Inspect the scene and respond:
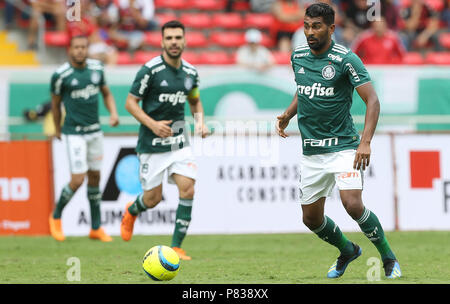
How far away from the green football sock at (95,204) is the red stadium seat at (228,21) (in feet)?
28.2

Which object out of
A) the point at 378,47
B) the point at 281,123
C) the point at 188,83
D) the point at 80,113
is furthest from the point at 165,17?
the point at 281,123

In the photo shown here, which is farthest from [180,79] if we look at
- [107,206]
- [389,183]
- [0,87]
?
[0,87]

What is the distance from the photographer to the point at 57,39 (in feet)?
60.5

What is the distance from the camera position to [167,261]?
7906 mm

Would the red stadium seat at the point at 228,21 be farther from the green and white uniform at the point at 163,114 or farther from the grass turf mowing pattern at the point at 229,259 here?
the green and white uniform at the point at 163,114

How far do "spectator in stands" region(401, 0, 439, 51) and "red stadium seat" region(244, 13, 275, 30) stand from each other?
2.96 metres

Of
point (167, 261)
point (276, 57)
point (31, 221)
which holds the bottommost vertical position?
point (31, 221)

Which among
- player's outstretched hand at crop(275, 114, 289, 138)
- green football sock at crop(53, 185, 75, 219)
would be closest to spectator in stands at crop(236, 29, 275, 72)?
green football sock at crop(53, 185, 75, 219)

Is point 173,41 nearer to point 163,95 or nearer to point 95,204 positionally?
point 163,95

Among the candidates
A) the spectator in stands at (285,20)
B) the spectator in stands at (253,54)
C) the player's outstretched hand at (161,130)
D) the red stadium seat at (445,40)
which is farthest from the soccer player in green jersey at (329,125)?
the red stadium seat at (445,40)

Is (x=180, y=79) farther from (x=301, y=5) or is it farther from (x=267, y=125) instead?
(x=301, y=5)

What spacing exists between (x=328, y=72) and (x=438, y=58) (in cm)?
1144
